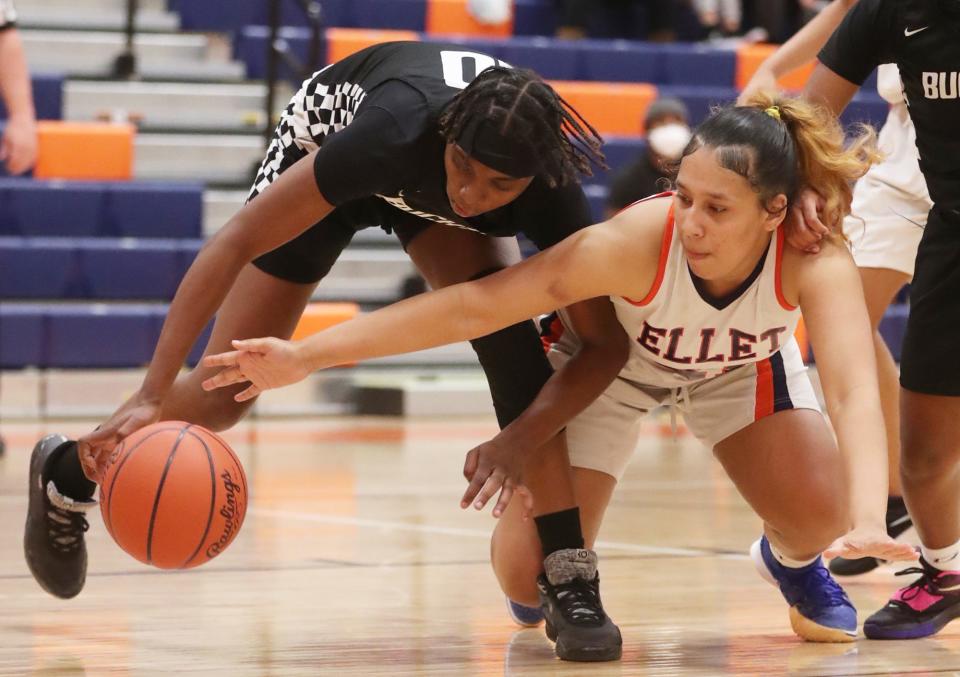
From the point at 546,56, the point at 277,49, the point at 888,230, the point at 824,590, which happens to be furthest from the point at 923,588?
the point at 546,56

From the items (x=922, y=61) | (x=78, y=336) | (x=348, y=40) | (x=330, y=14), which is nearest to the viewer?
(x=922, y=61)

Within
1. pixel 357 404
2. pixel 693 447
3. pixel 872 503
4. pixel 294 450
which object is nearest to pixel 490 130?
pixel 872 503

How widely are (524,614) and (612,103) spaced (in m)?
6.64

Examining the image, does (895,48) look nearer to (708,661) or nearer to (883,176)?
(883,176)

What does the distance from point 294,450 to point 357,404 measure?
4.75 feet

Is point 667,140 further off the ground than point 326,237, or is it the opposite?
point 667,140

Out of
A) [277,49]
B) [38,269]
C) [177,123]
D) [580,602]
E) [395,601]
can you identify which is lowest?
[395,601]

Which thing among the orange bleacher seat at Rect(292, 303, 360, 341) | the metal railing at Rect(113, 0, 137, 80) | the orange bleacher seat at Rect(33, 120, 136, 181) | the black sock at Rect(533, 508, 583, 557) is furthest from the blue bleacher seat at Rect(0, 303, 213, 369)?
the black sock at Rect(533, 508, 583, 557)

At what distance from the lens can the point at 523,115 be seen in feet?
8.95

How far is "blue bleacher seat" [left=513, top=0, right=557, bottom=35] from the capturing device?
10.2 metres

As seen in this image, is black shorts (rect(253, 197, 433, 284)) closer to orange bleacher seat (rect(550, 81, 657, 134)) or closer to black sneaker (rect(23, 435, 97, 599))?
black sneaker (rect(23, 435, 97, 599))

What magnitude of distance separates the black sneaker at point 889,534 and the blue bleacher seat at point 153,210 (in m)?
5.00

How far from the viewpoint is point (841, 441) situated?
2.52 m

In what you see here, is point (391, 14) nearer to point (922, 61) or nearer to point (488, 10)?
point (488, 10)
